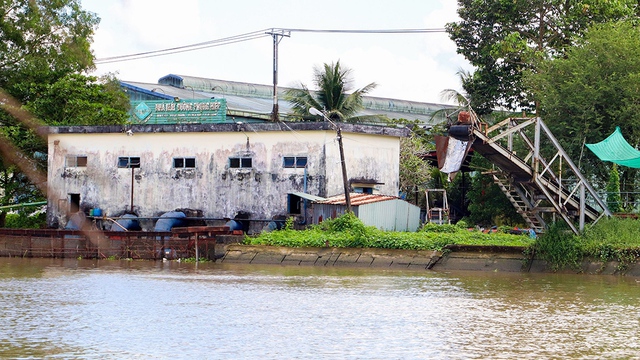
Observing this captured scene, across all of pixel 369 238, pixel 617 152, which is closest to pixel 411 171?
pixel 369 238

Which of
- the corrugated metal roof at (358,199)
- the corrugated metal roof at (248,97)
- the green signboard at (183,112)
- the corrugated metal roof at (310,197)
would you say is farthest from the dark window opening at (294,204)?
the corrugated metal roof at (248,97)

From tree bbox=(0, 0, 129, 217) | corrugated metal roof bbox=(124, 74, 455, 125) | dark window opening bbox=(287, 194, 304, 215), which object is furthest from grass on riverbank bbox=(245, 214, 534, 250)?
corrugated metal roof bbox=(124, 74, 455, 125)

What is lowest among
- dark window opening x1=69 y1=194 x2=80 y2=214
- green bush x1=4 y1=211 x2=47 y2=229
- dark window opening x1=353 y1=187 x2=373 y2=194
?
green bush x1=4 y1=211 x2=47 y2=229

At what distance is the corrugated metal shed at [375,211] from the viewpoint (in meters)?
32.2

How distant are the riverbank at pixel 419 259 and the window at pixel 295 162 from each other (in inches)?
181

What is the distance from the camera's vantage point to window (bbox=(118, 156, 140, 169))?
122 ft

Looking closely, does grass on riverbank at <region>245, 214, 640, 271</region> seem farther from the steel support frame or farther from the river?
the river

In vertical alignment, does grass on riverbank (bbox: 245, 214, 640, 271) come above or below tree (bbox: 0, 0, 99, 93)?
below

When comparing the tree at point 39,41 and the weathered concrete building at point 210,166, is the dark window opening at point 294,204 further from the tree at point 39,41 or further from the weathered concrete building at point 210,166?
the tree at point 39,41

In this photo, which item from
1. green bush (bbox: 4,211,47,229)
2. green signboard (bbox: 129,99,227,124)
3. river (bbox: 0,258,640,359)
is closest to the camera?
river (bbox: 0,258,640,359)

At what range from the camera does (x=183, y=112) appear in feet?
124

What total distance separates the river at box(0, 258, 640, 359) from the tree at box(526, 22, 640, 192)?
25.4ft

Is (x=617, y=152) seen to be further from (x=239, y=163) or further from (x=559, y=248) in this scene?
(x=239, y=163)

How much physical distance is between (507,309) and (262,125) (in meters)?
16.6
